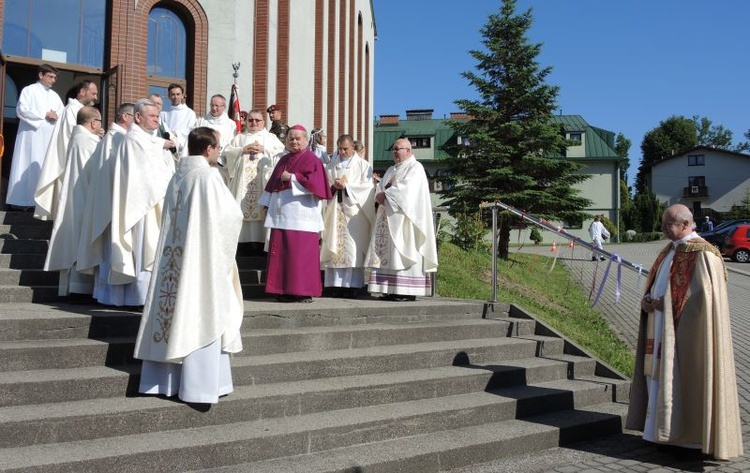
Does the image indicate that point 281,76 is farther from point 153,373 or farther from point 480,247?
point 153,373

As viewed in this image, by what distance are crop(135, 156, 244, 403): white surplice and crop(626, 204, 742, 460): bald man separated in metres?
3.43

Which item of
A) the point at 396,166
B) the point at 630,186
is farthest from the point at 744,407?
the point at 630,186

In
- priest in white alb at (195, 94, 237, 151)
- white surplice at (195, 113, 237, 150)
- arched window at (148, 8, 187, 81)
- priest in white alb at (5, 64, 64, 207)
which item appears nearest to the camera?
priest in white alb at (5, 64, 64, 207)

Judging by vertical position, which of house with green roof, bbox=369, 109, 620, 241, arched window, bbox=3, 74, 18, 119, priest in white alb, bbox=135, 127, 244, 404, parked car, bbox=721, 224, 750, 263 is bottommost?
priest in white alb, bbox=135, 127, 244, 404

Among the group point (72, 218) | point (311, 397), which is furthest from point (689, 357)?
point (72, 218)

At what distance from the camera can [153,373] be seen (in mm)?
4949

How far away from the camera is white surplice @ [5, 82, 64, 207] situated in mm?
9523

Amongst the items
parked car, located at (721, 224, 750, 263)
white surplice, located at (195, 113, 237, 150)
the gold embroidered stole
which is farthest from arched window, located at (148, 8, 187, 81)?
parked car, located at (721, 224, 750, 263)

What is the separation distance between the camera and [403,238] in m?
8.48

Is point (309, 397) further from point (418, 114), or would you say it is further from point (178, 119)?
point (418, 114)

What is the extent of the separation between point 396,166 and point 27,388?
5.38 m

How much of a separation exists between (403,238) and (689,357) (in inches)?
151

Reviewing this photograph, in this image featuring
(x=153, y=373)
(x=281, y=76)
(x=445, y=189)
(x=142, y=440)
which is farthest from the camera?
(x=445, y=189)

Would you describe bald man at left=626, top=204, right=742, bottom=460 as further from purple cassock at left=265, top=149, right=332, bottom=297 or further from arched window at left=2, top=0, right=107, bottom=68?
arched window at left=2, top=0, right=107, bottom=68
